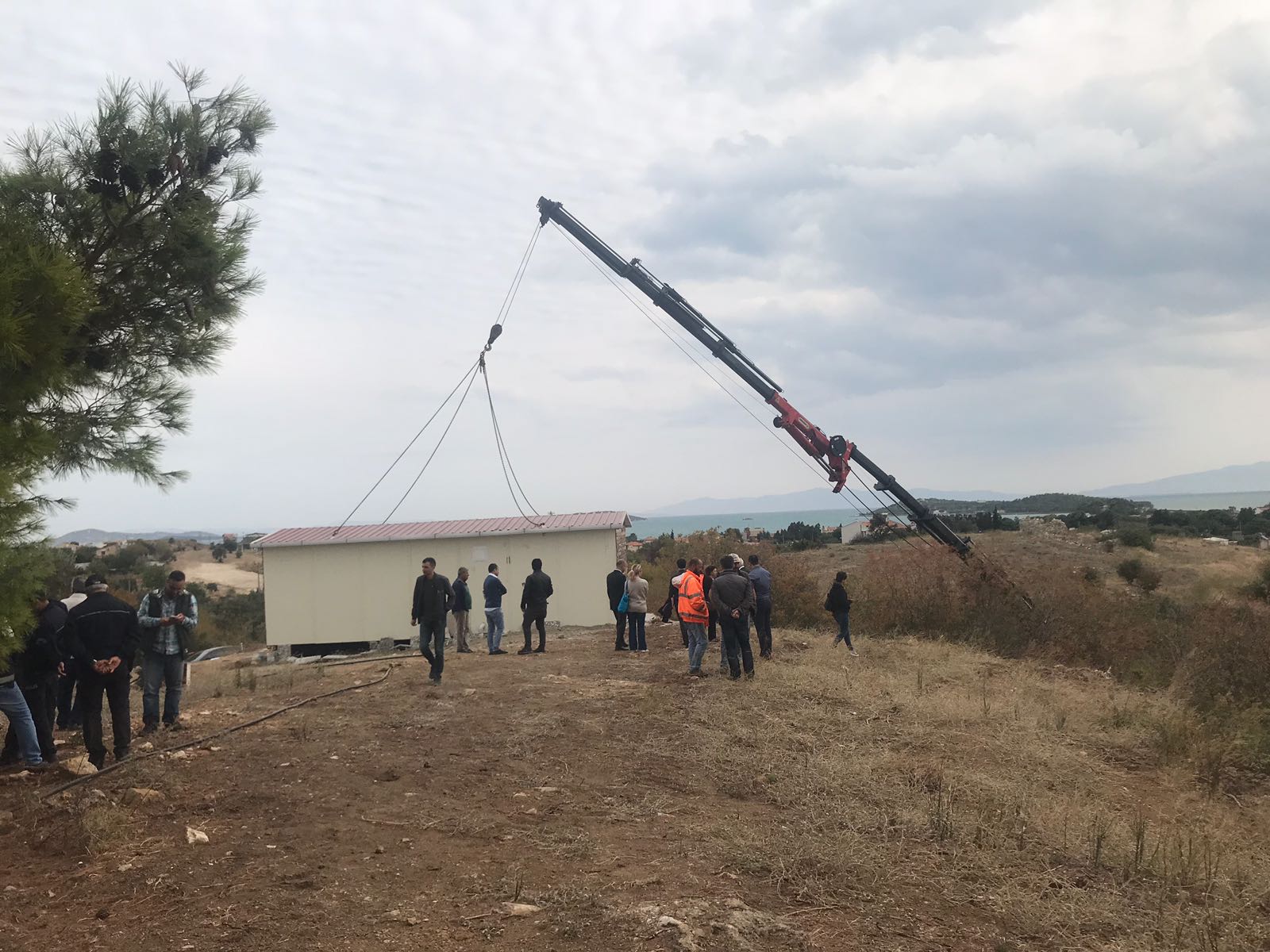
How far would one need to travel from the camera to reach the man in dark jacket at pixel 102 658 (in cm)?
760

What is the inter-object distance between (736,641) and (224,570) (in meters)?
54.1

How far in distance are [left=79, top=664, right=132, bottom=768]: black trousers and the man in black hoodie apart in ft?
1.26

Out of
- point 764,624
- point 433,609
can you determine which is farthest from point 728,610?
point 433,609

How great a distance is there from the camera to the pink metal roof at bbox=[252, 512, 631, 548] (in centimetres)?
2108

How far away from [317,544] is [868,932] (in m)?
18.8

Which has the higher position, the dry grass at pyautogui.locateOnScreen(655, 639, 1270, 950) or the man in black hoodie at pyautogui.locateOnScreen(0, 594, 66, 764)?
the man in black hoodie at pyautogui.locateOnScreen(0, 594, 66, 764)

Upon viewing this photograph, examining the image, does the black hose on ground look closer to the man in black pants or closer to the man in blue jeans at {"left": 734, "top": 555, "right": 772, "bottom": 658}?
the man in black pants

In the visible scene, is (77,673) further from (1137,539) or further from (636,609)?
(1137,539)

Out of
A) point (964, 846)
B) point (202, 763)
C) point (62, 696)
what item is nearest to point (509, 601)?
point (62, 696)

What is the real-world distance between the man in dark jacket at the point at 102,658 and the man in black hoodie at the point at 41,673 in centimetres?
23

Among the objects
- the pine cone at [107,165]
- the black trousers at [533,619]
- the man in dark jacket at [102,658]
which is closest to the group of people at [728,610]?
the black trousers at [533,619]

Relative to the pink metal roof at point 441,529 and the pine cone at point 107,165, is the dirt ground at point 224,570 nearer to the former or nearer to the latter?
the pink metal roof at point 441,529

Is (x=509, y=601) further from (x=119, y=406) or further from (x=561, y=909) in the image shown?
(x=561, y=909)

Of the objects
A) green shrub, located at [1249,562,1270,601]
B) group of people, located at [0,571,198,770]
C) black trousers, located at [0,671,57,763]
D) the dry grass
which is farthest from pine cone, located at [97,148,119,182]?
green shrub, located at [1249,562,1270,601]
